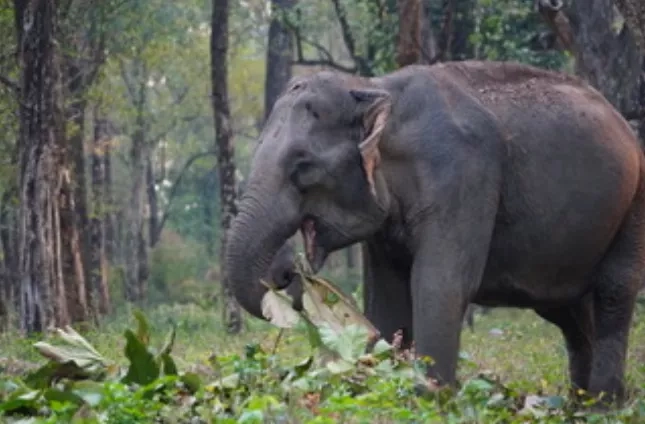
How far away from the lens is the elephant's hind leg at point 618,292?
10617 mm

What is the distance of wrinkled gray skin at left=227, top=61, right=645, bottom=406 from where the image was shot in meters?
9.68

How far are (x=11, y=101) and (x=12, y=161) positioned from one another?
99.5 inches

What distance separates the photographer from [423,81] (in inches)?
396

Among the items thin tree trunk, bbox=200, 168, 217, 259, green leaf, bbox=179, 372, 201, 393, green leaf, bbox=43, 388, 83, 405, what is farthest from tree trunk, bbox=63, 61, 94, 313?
thin tree trunk, bbox=200, 168, 217, 259

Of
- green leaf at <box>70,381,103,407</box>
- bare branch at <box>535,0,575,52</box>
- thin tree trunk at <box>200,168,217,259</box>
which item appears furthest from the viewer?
thin tree trunk at <box>200,168,217,259</box>

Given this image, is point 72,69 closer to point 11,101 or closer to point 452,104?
point 11,101

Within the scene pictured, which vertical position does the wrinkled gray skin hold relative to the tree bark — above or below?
below

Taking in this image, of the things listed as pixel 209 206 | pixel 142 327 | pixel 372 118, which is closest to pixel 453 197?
pixel 372 118

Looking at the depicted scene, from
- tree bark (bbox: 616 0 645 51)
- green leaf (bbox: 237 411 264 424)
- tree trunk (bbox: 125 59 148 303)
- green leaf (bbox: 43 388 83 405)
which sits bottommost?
tree trunk (bbox: 125 59 148 303)

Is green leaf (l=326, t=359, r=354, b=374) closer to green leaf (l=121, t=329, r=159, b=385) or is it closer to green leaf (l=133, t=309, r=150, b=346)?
green leaf (l=121, t=329, r=159, b=385)

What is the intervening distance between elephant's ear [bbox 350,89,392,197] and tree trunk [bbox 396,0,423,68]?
6.29m

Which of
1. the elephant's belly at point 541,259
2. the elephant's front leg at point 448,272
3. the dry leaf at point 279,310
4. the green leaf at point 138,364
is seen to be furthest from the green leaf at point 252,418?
the elephant's belly at point 541,259

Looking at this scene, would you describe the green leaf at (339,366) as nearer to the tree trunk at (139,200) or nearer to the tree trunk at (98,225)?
the tree trunk at (98,225)

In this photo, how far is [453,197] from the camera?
386 inches
